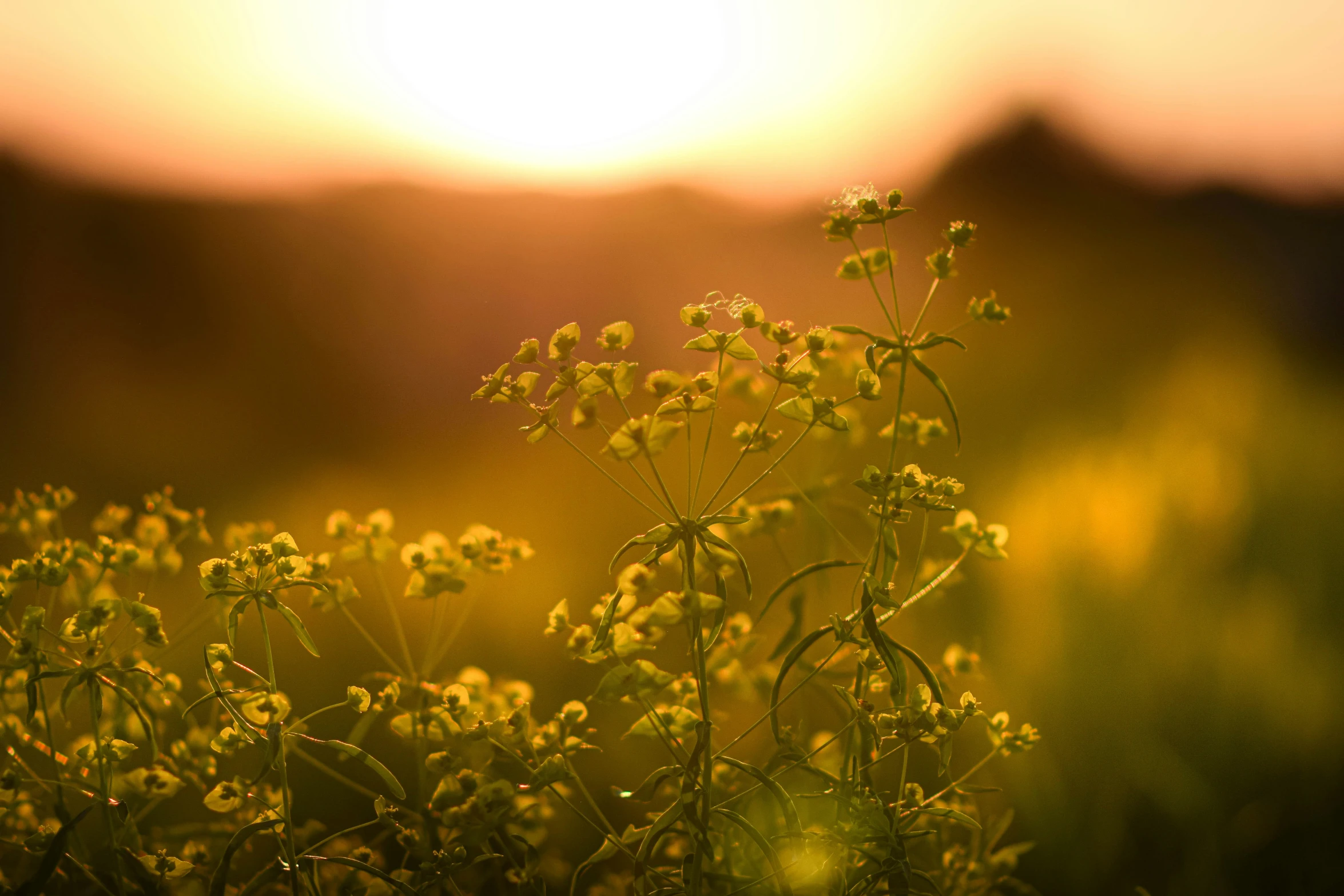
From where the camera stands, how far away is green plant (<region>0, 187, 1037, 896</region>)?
75cm

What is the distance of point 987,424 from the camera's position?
2.16 meters

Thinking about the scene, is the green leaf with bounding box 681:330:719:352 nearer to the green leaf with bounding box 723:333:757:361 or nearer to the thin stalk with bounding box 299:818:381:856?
the green leaf with bounding box 723:333:757:361

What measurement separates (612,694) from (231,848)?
35 centimetres

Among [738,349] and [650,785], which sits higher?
[738,349]

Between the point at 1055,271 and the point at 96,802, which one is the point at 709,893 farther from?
the point at 1055,271

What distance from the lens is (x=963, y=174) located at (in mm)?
3459

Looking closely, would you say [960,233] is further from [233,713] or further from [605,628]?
[233,713]

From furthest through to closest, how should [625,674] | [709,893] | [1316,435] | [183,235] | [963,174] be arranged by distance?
1. [963,174]
2. [183,235]
3. [1316,435]
4. [709,893]
5. [625,674]

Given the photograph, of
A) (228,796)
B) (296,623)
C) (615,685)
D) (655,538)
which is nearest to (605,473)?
(655,538)

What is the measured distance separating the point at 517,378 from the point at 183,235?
2.32 m

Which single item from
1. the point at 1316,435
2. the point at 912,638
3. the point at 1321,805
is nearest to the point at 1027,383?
the point at 1316,435

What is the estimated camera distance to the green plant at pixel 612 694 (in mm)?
755

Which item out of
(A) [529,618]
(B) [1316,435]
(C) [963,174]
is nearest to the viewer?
(A) [529,618]

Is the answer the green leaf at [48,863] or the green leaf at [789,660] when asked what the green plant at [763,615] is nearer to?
the green leaf at [789,660]
